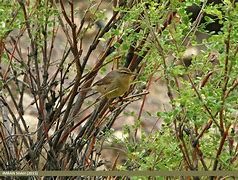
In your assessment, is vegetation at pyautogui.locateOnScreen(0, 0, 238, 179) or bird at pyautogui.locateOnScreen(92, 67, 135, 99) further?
bird at pyautogui.locateOnScreen(92, 67, 135, 99)

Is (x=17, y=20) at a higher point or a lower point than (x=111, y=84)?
higher

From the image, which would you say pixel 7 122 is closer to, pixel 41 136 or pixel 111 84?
pixel 41 136

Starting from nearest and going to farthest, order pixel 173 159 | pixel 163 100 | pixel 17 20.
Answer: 1. pixel 173 159
2. pixel 17 20
3. pixel 163 100

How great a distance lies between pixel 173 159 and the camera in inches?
57.8

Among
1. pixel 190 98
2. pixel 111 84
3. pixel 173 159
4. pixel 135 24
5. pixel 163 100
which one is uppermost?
pixel 163 100

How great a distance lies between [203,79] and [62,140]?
557mm

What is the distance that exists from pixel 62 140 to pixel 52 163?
0.09 m

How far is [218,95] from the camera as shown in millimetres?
1306

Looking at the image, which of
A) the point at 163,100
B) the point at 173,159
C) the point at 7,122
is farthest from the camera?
the point at 163,100

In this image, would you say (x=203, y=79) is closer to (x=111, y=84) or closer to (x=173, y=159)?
(x=173, y=159)

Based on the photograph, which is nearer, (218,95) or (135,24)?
(218,95)

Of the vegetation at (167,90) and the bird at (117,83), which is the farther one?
the bird at (117,83)

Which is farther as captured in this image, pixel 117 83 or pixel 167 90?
pixel 117 83

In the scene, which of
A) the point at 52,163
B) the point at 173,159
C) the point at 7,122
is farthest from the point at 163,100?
the point at 173,159
